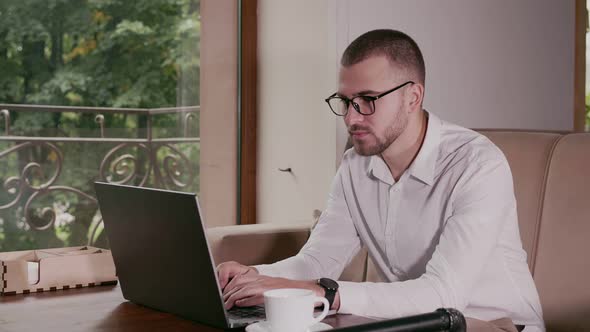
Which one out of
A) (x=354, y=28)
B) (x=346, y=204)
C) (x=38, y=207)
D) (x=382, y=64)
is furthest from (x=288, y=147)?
(x=382, y=64)

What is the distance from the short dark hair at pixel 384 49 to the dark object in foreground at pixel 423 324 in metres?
1.08

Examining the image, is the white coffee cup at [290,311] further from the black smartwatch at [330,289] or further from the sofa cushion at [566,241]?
the sofa cushion at [566,241]

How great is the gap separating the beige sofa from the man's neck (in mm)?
308

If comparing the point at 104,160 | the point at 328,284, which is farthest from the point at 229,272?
the point at 104,160

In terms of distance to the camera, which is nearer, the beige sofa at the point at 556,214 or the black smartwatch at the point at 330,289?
the black smartwatch at the point at 330,289

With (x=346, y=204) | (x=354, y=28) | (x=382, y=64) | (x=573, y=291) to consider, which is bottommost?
(x=573, y=291)

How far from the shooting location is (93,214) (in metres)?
3.01

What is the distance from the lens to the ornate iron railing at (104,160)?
2.82 metres

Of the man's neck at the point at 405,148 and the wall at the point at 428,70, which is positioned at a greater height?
the wall at the point at 428,70

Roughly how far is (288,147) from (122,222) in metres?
1.83

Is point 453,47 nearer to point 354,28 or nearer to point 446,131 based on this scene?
point 354,28

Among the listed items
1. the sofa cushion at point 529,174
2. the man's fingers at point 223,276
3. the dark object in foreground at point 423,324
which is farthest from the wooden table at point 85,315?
the sofa cushion at point 529,174

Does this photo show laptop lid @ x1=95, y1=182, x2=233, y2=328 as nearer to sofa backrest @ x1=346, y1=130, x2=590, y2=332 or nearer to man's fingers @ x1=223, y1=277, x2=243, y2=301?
man's fingers @ x1=223, y1=277, x2=243, y2=301

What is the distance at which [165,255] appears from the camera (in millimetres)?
1367
